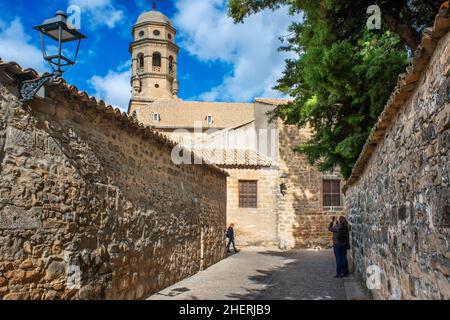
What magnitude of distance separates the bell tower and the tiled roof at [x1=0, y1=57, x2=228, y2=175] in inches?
1228

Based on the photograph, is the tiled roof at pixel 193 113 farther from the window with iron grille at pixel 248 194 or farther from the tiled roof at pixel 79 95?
the tiled roof at pixel 79 95

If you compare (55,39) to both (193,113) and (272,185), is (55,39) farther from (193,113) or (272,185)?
(193,113)

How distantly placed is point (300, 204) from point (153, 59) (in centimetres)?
2426

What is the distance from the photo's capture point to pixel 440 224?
279 cm

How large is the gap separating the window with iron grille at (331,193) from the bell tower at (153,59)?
21365mm

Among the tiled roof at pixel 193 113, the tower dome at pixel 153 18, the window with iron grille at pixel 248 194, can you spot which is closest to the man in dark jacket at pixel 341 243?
the window with iron grille at pixel 248 194

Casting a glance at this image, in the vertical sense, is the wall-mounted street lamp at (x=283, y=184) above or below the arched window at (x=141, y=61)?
below

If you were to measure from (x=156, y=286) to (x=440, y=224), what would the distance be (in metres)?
6.09

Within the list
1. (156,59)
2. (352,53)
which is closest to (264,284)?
(352,53)

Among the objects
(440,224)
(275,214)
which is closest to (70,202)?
(440,224)

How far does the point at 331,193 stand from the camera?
20.9 metres

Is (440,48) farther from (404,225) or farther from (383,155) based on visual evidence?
(383,155)

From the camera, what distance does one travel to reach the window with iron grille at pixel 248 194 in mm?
20625

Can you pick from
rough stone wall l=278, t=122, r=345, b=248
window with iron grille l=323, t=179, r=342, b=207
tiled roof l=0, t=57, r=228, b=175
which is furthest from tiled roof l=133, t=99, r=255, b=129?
tiled roof l=0, t=57, r=228, b=175
